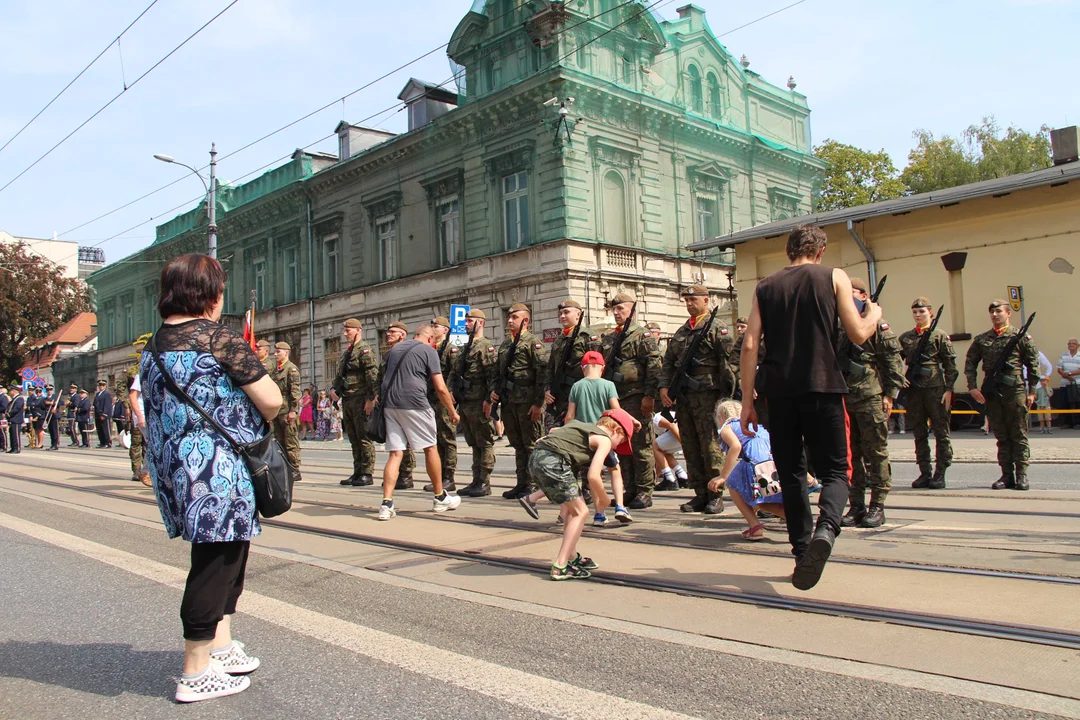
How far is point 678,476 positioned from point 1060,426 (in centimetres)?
1130

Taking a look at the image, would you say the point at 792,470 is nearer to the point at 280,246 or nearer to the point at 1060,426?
the point at 1060,426

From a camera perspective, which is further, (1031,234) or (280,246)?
(280,246)

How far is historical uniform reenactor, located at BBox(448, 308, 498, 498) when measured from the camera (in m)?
9.51

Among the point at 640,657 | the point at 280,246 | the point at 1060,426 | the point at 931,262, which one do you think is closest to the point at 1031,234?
the point at 931,262

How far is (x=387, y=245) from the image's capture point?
32625 mm

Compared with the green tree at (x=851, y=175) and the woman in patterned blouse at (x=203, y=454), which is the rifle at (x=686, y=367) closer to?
the woman in patterned blouse at (x=203, y=454)

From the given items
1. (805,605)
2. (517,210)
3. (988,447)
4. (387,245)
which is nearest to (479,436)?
(805,605)

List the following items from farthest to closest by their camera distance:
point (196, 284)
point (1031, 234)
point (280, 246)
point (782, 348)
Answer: point (280, 246) < point (1031, 234) < point (782, 348) < point (196, 284)

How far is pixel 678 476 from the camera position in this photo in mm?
9773

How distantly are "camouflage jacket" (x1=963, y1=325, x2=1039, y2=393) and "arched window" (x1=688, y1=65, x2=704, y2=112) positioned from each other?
2254cm

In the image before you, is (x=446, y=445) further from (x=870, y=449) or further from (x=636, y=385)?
(x=870, y=449)

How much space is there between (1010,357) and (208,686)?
311 inches

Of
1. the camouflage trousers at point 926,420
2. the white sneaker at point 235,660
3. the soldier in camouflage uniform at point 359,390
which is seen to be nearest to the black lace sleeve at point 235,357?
the white sneaker at point 235,660

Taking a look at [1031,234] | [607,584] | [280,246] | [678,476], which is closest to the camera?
[607,584]
